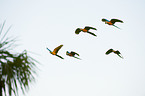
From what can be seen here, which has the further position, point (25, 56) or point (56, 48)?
point (25, 56)

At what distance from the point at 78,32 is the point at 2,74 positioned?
1.77 metres

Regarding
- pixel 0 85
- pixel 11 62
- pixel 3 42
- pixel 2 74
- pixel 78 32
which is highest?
pixel 78 32

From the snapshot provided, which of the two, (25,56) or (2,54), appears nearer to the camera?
(2,54)

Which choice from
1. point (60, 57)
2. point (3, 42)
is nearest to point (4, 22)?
point (3, 42)

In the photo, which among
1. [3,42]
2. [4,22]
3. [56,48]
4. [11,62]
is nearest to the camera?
[56,48]

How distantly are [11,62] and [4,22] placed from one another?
105 centimetres

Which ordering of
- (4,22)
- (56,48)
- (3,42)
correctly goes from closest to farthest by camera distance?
(56,48), (3,42), (4,22)

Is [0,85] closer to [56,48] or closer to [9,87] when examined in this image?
[9,87]

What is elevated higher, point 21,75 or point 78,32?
point 78,32

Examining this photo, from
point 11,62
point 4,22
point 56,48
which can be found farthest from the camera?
point 4,22

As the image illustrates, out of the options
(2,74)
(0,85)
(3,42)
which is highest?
(3,42)

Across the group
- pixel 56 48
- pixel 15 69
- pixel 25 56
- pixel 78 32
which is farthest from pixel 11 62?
pixel 78 32

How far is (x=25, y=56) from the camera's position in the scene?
10.6 feet

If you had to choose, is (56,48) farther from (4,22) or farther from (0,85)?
(4,22)
